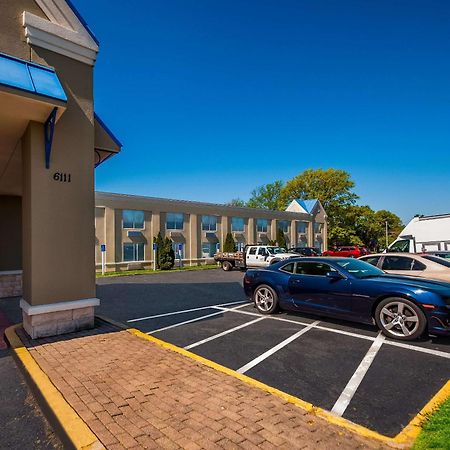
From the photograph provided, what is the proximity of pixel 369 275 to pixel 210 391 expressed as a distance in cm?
443

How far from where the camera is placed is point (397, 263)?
29.5ft

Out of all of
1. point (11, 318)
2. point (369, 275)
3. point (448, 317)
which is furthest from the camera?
Answer: point (11, 318)

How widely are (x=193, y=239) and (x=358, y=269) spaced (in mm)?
25149

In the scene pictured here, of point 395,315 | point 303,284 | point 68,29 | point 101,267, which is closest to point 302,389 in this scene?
point 395,315

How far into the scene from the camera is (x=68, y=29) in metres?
5.94

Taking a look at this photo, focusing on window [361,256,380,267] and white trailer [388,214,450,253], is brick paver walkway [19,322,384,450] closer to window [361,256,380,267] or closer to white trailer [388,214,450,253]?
window [361,256,380,267]

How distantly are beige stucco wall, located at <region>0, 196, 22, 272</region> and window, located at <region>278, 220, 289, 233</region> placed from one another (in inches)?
1267

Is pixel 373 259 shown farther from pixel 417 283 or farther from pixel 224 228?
pixel 224 228

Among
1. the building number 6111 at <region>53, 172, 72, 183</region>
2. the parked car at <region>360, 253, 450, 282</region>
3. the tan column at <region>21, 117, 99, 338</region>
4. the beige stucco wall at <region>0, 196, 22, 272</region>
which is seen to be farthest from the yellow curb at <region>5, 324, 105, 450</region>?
the parked car at <region>360, 253, 450, 282</region>

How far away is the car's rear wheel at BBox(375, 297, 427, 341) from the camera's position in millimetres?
5516

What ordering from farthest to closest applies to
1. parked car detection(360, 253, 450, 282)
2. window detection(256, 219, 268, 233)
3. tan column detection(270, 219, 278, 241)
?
tan column detection(270, 219, 278, 241)
window detection(256, 219, 268, 233)
parked car detection(360, 253, 450, 282)

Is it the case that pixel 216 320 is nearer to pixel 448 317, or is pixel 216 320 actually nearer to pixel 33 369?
pixel 33 369

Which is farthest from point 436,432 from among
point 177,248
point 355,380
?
point 177,248

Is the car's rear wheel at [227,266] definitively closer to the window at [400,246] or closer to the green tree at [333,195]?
the window at [400,246]
